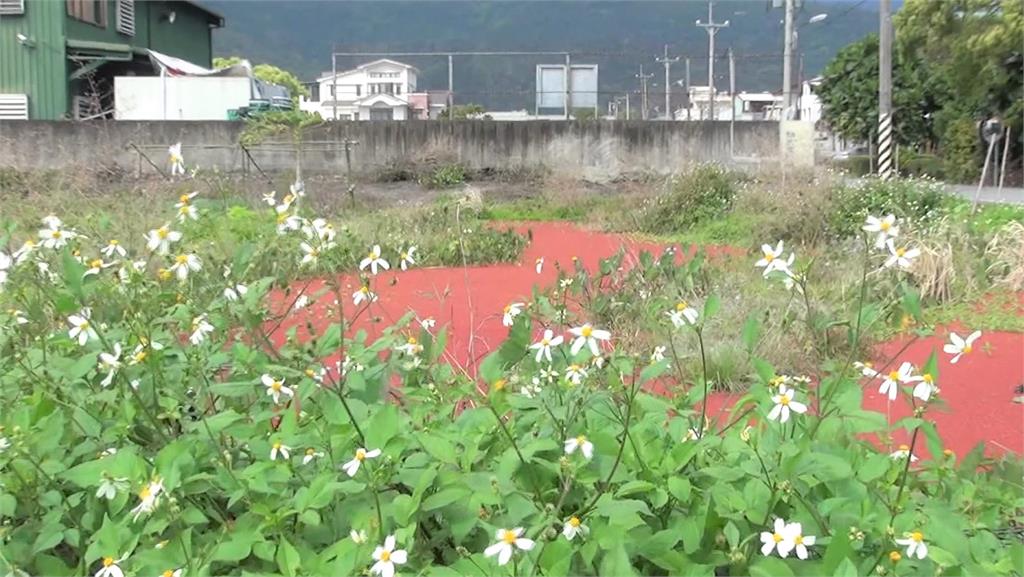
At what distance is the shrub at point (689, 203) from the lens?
11445mm

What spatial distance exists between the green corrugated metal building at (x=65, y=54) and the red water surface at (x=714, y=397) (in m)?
13.5

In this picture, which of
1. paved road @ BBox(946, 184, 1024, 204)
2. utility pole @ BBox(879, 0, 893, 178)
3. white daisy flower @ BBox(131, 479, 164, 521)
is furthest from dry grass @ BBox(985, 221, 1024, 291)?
utility pole @ BBox(879, 0, 893, 178)

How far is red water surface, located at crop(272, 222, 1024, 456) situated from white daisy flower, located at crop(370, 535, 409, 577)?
105cm

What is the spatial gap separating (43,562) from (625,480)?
1056mm

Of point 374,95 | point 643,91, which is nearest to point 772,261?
point 643,91

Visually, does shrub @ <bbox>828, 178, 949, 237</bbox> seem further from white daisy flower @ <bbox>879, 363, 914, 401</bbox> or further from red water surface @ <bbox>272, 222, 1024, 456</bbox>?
white daisy flower @ <bbox>879, 363, 914, 401</bbox>

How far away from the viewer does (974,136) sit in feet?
73.2

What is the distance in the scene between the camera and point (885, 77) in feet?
61.6

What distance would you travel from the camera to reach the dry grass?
680 centimetres

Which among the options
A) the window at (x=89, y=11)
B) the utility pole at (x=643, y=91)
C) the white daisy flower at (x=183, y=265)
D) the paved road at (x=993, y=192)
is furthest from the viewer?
the window at (x=89, y=11)

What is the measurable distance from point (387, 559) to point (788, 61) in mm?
22432

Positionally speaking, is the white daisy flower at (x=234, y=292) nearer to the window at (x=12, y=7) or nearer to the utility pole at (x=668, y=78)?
the utility pole at (x=668, y=78)

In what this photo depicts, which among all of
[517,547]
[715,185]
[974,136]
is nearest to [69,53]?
[715,185]

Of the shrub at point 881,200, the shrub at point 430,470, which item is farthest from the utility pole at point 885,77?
the shrub at point 430,470
